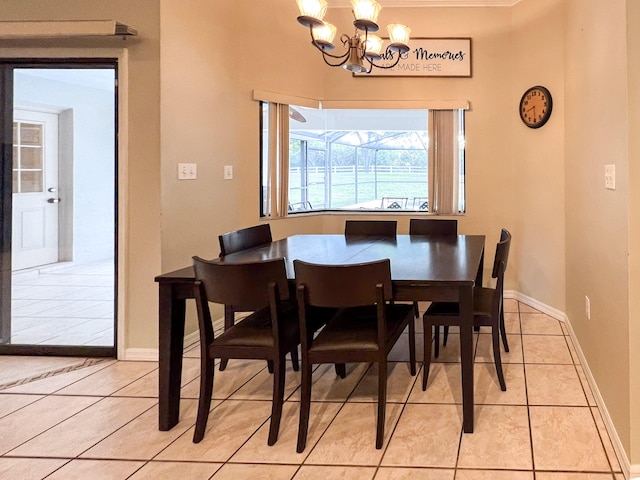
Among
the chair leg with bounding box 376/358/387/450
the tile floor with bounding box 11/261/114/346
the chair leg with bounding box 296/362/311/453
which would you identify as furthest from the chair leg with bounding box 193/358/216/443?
the tile floor with bounding box 11/261/114/346

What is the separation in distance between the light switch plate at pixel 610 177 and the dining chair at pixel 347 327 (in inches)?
41.1

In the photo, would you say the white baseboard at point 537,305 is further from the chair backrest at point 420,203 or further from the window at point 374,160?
the chair backrest at point 420,203

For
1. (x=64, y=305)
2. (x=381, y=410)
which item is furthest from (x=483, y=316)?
(x=64, y=305)

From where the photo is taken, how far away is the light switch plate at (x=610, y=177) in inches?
83.8

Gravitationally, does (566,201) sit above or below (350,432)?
above

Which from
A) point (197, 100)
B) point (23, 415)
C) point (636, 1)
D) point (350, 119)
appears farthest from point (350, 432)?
point (350, 119)

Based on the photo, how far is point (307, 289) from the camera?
6.73 feet

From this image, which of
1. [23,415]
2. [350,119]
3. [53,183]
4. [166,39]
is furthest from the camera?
[350,119]

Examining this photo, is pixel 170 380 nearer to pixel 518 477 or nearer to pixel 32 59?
pixel 518 477

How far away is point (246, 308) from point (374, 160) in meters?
3.54

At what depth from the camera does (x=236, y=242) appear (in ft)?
9.97

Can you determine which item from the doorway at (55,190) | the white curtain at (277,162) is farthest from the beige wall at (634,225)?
the white curtain at (277,162)

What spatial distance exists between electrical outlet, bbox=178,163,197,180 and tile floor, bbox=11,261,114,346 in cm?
77

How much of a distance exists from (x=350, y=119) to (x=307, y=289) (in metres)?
3.53
